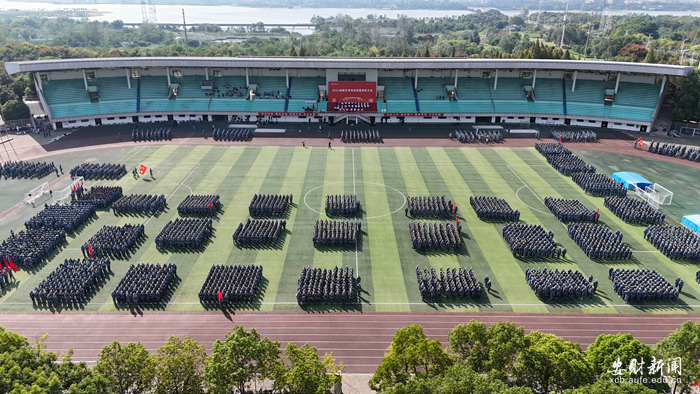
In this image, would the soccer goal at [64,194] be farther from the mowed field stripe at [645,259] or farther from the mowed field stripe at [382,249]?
the mowed field stripe at [645,259]

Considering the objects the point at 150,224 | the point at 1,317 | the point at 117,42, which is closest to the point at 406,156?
the point at 150,224

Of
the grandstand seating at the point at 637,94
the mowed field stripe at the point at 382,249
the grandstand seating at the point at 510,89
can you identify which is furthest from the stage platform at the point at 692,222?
the grandstand seating at the point at 510,89

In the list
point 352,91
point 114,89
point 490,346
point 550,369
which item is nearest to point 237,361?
point 490,346

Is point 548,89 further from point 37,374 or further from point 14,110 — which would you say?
point 14,110

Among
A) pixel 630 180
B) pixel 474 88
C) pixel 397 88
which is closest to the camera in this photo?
pixel 630 180

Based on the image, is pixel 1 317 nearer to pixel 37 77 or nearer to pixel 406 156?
pixel 406 156

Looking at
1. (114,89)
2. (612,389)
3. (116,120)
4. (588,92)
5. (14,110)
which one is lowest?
(612,389)
